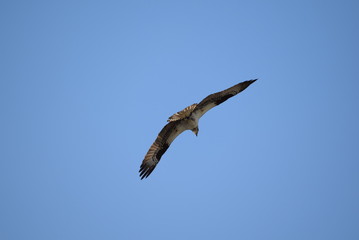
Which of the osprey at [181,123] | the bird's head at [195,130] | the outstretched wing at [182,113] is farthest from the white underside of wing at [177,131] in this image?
the outstretched wing at [182,113]

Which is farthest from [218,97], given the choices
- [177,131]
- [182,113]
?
[177,131]

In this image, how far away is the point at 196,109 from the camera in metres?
10.9

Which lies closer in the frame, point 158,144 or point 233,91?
point 233,91

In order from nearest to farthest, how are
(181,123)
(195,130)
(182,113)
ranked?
(182,113) < (181,123) < (195,130)

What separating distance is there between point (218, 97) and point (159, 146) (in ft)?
7.38

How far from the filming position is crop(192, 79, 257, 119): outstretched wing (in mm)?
10445

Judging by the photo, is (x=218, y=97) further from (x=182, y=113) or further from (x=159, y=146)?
(x=159, y=146)

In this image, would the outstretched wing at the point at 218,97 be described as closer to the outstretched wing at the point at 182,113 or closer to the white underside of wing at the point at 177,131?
the outstretched wing at the point at 182,113

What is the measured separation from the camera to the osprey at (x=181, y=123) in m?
10.5

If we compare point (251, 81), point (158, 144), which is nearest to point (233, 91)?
point (251, 81)

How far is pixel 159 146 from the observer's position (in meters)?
11.6

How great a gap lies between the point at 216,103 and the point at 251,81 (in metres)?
1.07

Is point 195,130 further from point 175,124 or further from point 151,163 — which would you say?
point 151,163

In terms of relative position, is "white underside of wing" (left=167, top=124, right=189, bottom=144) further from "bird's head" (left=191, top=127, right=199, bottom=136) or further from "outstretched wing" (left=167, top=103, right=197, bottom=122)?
"outstretched wing" (left=167, top=103, right=197, bottom=122)
